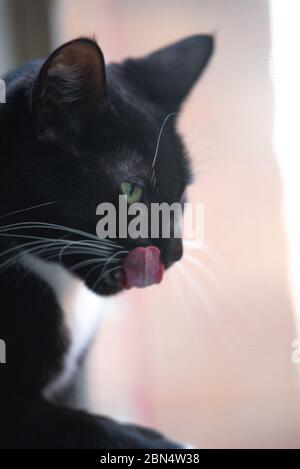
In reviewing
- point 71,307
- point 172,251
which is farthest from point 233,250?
point 71,307

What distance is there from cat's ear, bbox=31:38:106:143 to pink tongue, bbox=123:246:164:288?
0.17 m

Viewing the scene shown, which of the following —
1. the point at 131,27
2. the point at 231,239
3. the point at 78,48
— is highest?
the point at 131,27

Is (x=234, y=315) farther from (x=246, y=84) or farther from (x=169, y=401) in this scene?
(x=246, y=84)

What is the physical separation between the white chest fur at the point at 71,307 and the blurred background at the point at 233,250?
0.06m

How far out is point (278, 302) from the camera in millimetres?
846

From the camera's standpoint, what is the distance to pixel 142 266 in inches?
30.0

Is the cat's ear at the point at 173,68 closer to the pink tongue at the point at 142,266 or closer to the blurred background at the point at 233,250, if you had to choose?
the blurred background at the point at 233,250

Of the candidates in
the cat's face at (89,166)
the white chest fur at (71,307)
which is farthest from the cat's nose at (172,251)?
the white chest fur at (71,307)

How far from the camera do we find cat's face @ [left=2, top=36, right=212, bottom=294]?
0.72 meters

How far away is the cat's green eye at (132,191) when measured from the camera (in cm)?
75

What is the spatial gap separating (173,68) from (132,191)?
0.22 meters

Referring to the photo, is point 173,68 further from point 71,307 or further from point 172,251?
point 71,307
